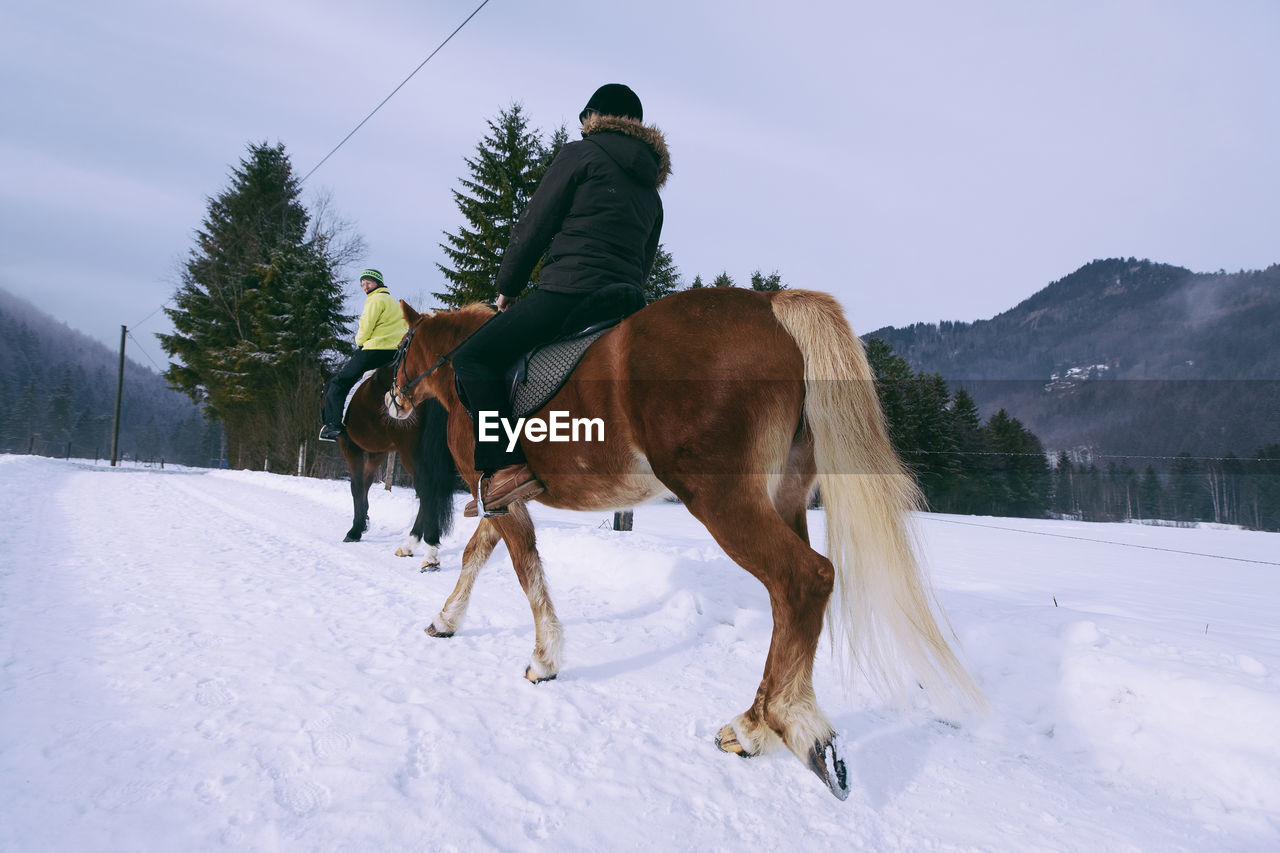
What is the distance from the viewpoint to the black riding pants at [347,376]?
665 cm

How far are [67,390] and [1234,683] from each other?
131m

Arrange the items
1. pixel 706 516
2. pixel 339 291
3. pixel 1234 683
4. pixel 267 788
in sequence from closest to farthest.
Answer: pixel 267 788, pixel 706 516, pixel 1234 683, pixel 339 291

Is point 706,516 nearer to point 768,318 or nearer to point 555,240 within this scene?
point 768,318

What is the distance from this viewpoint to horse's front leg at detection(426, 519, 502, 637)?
3.50 m

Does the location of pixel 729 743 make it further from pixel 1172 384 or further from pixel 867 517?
pixel 1172 384

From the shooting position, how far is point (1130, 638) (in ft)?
10.3

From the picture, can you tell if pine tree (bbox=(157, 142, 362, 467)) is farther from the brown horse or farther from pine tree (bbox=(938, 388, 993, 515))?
pine tree (bbox=(938, 388, 993, 515))

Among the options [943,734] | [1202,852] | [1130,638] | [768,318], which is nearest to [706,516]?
[768,318]

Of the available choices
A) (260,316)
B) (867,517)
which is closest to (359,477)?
(867,517)

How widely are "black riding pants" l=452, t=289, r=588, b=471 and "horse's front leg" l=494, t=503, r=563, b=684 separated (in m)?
0.39

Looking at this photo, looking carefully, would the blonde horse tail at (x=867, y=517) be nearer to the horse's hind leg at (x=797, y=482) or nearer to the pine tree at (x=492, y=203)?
the horse's hind leg at (x=797, y=482)

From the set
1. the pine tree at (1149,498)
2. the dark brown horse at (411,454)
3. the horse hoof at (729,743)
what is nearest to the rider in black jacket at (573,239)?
the horse hoof at (729,743)

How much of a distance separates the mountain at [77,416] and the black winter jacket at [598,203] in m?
70.4

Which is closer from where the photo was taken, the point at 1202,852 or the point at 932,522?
the point at 1202,852
